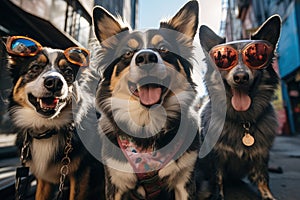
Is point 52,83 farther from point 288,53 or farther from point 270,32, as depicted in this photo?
point 288,53

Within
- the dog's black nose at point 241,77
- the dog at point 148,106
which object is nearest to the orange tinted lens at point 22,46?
the dog at point 148,106

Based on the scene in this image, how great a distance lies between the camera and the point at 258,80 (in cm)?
230

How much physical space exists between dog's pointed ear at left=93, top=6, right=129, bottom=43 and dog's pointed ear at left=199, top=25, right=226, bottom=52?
1.08 meters

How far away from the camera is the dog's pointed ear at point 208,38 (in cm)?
257

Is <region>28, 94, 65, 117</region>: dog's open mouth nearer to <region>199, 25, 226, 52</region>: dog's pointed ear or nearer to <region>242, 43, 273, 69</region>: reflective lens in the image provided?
<region>199, 25, 226, 52</region>: dog's pointed ear

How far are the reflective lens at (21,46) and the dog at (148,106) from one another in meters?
0.62

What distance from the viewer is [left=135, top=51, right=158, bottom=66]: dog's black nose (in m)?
1.75

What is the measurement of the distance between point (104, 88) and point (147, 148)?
80 centimetres

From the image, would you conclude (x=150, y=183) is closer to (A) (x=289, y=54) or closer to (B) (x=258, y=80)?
(B) (x=258, y=80)

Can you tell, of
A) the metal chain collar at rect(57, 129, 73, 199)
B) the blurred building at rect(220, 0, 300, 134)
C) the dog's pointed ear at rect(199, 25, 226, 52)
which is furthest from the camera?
the blurred building at rect(220, 0, 300, 134)

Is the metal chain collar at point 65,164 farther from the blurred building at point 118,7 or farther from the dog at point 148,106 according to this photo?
the blurred building at point 118,7

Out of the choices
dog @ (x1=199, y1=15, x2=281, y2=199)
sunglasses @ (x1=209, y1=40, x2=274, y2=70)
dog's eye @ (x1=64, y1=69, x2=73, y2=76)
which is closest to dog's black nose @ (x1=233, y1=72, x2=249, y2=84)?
dog @ (x1=199, y1=15, x2=281, y2=199)

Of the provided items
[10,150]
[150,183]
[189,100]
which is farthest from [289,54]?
[10,150]

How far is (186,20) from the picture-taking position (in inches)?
85.0
